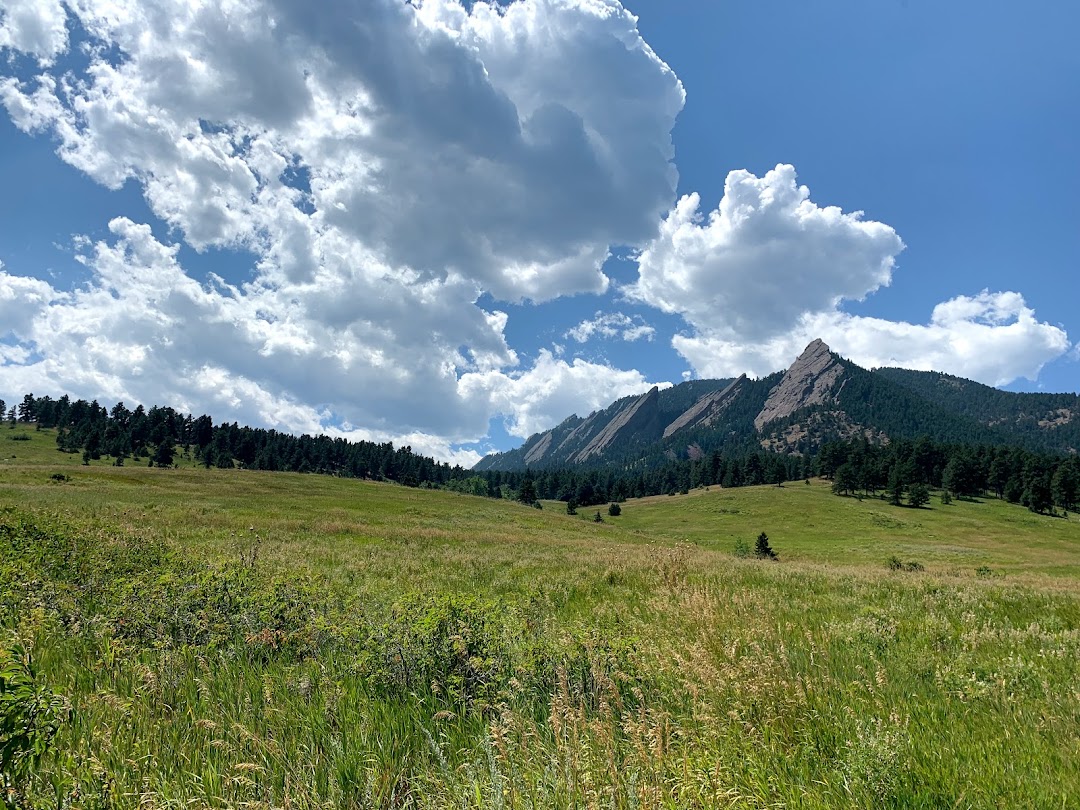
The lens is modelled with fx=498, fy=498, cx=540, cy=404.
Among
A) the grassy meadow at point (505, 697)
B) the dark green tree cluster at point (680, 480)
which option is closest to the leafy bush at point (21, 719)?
the grassy meadow at point (505, 697)

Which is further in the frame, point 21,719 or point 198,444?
point 198,444

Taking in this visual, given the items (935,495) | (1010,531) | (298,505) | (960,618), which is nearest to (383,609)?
(960,618)

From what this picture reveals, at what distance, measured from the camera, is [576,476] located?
199750 millimetres

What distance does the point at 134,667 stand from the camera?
17.2 ft

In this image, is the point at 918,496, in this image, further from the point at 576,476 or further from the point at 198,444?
the point at 198,444

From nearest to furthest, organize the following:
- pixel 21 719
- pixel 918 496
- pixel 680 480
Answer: pixel 21 719 < pixel 918 496 < pixel 680 480

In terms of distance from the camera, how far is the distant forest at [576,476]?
113500 mm

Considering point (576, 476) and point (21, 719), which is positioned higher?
point (21, 719)

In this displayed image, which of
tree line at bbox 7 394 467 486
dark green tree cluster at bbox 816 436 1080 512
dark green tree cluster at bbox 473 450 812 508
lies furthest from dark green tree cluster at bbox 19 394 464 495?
dark green tree cluster at bbox 816 436 1080 512

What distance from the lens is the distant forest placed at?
113500mm

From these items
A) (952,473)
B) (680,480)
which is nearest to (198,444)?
(680,480)

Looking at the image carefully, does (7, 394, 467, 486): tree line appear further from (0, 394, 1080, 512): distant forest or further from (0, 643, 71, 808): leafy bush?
(0, 643, 71, 808): leafy bush

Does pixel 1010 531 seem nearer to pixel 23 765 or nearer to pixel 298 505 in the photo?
pixel 298 505

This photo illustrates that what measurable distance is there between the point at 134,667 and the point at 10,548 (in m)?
6.87
